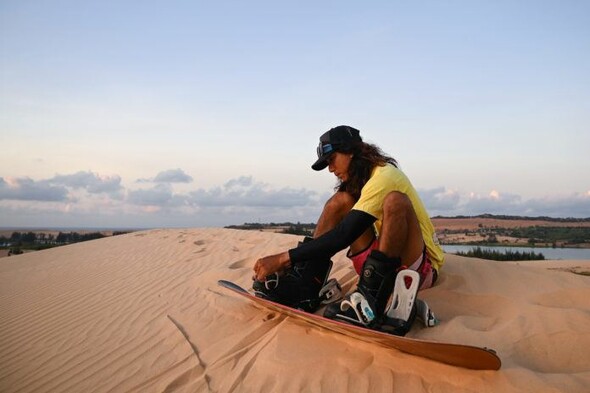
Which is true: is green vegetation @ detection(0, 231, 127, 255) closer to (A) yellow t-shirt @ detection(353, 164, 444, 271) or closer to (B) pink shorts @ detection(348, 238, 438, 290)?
(B) pink shorts @ detection(348, 238, 438, 290)

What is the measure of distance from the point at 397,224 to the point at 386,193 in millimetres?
247

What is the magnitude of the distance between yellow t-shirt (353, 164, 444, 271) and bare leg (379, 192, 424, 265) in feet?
0.22

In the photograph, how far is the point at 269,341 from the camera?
2.97 metres

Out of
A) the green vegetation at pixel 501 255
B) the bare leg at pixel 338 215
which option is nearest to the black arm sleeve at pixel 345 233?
the bare leg at pixel 338 215

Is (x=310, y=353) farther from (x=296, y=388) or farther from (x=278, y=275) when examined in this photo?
(x=278, y=275)

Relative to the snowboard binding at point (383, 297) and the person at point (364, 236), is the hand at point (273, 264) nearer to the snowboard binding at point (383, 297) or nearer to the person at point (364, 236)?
the person at point (364, 236)

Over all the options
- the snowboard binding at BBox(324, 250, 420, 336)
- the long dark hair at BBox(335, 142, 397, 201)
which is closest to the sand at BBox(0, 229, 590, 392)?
the snowboard binding at BBox(324, 250, 420, 336)

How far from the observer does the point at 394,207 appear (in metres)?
2.78

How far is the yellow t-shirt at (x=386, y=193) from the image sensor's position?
2844 millimetres

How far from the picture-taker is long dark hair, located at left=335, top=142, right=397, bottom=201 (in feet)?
10.9

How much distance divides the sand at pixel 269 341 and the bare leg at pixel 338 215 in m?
0.80

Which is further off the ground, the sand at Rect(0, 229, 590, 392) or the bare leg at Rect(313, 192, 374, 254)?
the bare leg at Rect(313, 192, 374, 254)

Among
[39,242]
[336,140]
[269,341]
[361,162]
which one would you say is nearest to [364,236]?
[361,162]

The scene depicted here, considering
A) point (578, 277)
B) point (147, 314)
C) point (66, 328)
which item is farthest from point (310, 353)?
point (66, 328)
